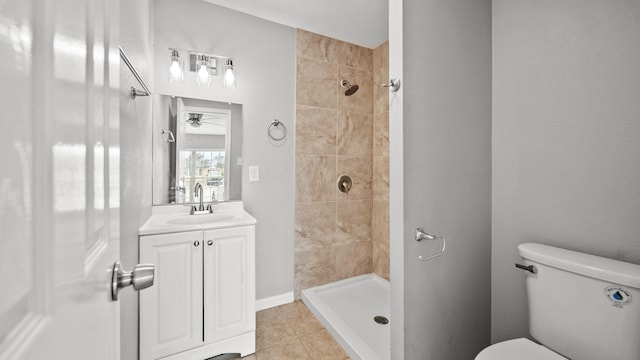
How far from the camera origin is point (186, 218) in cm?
182

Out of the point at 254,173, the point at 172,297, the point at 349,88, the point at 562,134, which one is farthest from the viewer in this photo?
the point at 349,88

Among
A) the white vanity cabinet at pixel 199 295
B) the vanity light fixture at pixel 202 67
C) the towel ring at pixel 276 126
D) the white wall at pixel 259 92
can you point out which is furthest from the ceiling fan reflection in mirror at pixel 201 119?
the white vanity cabinet at pixel 199 295

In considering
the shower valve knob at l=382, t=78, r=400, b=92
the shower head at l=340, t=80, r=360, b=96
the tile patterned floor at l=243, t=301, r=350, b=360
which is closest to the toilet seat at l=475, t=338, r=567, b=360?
the tile patterned floor at l=243, t=301, r=350, b=360

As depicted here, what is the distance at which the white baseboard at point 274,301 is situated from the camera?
221cm

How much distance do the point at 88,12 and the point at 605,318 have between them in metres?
1.74

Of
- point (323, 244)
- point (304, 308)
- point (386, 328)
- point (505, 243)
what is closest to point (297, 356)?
point (304, 308)

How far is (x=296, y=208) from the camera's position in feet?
7.84

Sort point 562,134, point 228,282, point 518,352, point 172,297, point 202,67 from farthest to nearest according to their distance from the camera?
1. point 202,67
2. point 228,282
3. point 172,297
4. point 562,134
5. point 518,352

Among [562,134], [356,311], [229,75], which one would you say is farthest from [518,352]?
[229,75]

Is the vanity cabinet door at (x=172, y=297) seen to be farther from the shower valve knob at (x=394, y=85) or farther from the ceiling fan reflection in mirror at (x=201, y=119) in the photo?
the shower valve knob at (x=394, y=85)

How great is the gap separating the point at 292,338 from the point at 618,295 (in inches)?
69.9

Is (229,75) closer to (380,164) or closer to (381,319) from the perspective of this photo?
(380,164)

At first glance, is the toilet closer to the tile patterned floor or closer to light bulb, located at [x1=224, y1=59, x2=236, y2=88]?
the tile patterned floor

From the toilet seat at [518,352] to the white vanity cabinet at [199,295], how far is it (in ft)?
4.37
